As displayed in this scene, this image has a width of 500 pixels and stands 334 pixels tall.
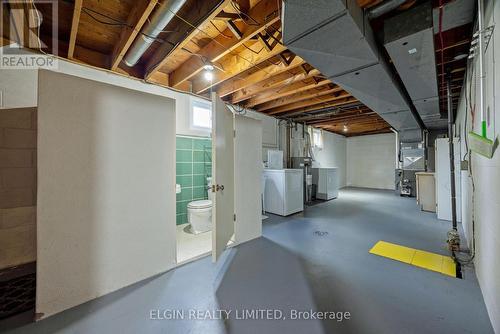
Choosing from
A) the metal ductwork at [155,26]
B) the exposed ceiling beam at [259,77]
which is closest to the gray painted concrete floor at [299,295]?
the metal ductwork at [155,26]

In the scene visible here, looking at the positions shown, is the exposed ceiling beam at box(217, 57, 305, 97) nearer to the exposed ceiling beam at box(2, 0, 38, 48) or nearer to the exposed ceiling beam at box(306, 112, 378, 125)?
the exposed ceiling beam at box(2, 0, 38, 48)

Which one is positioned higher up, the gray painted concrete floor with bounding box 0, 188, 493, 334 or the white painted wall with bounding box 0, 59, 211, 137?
the white painted wall with bounding box 0, 59, 211, 137

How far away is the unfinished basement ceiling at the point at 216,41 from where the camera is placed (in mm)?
1647

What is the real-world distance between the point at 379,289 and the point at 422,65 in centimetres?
232

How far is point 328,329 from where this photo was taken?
4.12ft

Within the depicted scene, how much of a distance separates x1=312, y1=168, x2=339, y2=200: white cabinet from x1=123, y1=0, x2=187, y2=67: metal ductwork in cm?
488

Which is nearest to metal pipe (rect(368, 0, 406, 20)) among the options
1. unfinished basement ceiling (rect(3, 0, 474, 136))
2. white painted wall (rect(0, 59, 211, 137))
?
unfinished basement ceiling (rect(3, 0, 474, 136))

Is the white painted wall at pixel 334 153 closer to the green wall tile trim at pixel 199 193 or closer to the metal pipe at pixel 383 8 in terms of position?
the green wall tile trim at pixel 199 193

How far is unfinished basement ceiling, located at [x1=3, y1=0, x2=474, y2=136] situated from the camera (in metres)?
1.65

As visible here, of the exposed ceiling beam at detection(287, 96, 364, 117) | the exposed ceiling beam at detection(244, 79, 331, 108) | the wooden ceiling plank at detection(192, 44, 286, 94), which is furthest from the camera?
the exposed ceiling beam at detection(287, 96, 364, 117)

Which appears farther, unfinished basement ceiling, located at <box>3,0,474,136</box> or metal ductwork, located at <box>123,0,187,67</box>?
unfinished basement ceiling, located at <box>3,0,474,136</box>

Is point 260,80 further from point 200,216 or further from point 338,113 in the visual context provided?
point 338,113

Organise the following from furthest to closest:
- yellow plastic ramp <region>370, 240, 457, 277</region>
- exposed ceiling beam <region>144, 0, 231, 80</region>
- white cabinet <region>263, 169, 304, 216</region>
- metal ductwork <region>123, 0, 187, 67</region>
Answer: white cabinet <region>263, 169, 304, 216</region> < yellow plastic ramp <region>370, 240, 457, 277</region> < exposed ceiling beam <region>144, 0, 231, 80</region> < metal ductwork <region>123, 0, 187, 67</region>

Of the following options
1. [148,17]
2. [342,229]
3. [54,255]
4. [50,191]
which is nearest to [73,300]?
[54,255]
